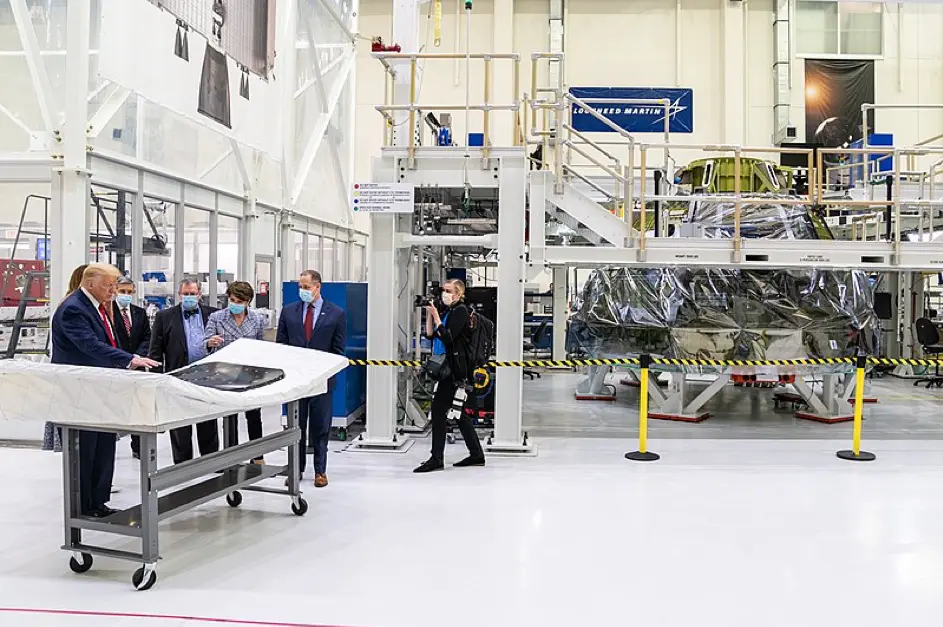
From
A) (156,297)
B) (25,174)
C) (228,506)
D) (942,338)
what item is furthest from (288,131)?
(942,338)

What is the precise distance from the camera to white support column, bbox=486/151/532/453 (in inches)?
279

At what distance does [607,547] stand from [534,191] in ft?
12.5

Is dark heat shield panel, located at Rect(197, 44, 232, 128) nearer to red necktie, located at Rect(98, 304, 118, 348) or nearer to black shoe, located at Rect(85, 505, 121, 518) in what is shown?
red necktie, located at Rect(98, 304, 118, 348)

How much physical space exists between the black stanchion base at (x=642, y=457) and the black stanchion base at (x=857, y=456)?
1.81 metres

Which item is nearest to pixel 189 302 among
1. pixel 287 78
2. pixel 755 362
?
pixel 755 362

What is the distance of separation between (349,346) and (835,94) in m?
16.3

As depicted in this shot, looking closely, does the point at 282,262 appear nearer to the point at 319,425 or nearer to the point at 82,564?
the point at 319,425

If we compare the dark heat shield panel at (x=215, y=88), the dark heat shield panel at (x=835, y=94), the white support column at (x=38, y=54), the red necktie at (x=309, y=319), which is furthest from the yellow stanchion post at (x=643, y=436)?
the dark heat shield panel at (x=835, y=94)

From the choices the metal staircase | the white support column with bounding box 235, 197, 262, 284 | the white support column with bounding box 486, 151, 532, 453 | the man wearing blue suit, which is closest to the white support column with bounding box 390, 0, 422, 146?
the white support column with bounding box 486, 151, 532, 453

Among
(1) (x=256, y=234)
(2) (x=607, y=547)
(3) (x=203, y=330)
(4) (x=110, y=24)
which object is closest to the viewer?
(2) (x=607, y=547)

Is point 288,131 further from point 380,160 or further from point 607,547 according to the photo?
point 607,547

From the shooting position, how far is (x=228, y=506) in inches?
209

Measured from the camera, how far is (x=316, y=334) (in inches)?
233

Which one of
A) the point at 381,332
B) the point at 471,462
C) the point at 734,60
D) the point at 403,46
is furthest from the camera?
the point at 734,60
